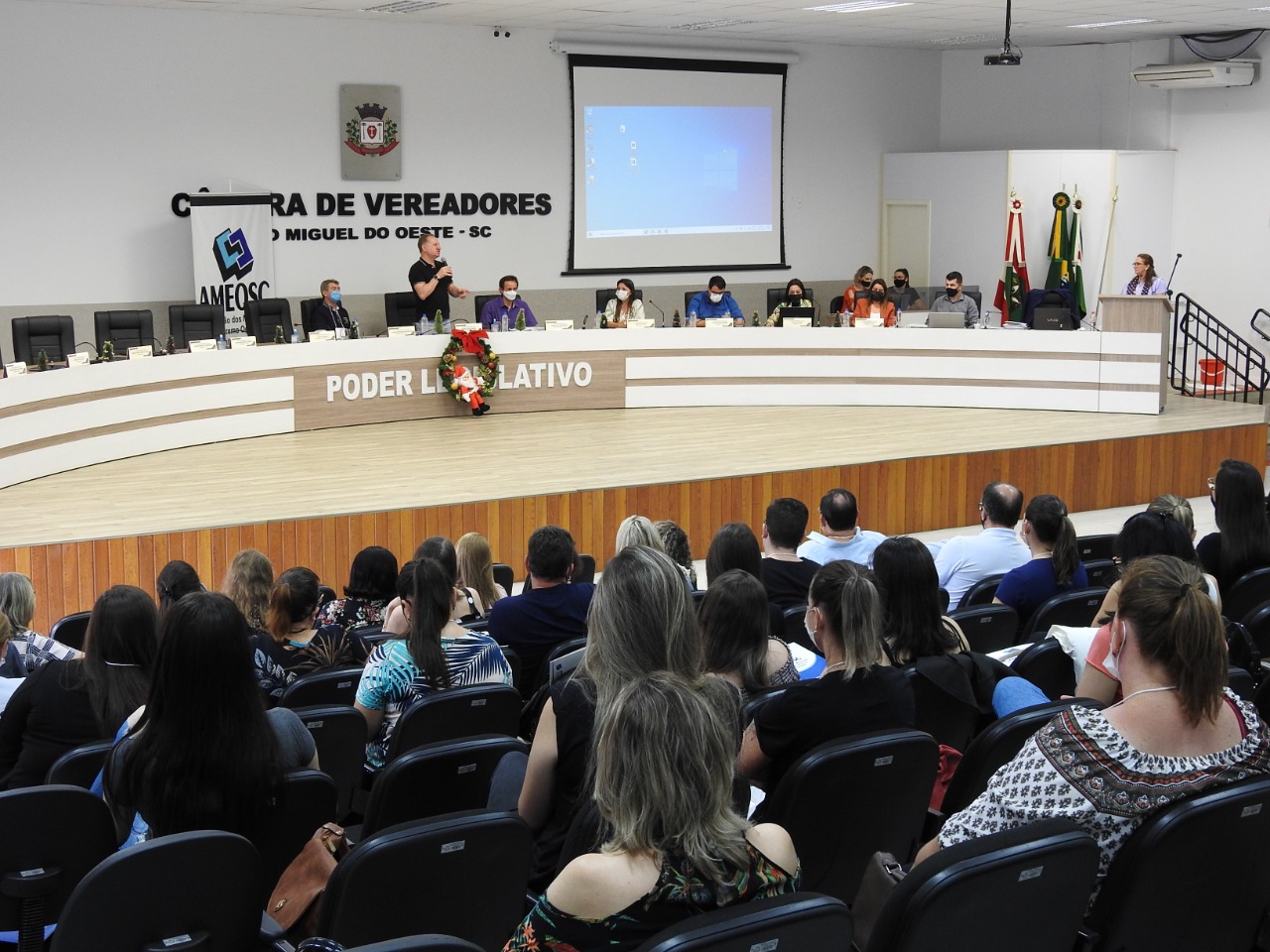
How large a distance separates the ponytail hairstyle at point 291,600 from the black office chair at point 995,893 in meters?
2.35

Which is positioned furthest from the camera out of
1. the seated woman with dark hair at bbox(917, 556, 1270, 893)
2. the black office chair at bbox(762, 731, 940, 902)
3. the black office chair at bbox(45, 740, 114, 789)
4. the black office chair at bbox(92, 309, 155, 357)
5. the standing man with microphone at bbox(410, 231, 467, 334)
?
the standing man with microphone at bbox(410, 231, 467, 334)

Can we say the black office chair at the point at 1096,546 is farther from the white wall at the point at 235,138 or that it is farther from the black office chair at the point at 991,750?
the white wall at the point at 235,138

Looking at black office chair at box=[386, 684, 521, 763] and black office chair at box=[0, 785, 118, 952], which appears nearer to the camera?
black office chair at box=[0, 785, 118, 952]

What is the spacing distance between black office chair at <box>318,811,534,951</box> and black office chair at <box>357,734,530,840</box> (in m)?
0.28

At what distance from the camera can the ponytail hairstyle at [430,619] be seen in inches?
134

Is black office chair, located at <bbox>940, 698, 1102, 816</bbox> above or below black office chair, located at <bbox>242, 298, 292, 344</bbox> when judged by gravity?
below

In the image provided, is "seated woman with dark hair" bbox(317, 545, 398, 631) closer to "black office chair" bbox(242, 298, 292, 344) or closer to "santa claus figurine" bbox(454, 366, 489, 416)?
"santa claus figurine" bbox(454, 366, 489, 416)

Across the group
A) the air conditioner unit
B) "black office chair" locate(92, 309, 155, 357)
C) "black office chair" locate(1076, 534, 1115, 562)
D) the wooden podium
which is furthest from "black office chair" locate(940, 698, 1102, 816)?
the air conditioner unit

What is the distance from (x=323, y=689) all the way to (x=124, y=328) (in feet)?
22.8

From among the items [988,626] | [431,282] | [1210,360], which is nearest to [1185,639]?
[988,626]

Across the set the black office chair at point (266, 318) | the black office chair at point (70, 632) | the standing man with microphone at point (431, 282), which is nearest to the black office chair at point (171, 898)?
the black office chair at point (70, 632)

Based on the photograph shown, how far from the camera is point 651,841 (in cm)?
192

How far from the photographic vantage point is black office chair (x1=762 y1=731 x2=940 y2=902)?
8.60 ft

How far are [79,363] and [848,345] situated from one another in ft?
18.4
